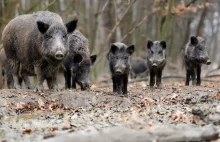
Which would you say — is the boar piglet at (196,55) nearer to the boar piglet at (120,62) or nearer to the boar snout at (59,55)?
the boar piglet at (120,62)

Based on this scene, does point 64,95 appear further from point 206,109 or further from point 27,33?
point 206,109

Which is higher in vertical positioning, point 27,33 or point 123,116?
point 27,33

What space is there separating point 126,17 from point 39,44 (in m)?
18.0

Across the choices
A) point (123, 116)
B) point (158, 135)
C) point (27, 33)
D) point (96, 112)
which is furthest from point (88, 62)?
point (158, 135)

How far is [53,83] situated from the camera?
39.2 feet

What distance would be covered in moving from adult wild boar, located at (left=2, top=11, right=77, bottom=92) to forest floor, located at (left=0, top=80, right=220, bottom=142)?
64 cm

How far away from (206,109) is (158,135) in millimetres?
2125

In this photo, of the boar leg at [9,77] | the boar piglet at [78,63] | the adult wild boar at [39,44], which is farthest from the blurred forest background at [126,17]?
the adult wild boar at [39,44]

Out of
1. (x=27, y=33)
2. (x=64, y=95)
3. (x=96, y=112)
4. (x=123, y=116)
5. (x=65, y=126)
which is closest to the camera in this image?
(x=65, y=126)

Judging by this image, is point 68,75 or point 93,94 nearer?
point 93,94

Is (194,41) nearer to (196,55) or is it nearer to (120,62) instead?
(196,55)

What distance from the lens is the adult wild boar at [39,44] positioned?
35.6ft

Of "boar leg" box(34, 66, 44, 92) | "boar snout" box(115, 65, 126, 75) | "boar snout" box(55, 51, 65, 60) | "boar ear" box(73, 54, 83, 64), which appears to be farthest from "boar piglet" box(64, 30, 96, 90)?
"boar snout" box(55, 51, 65, 60)

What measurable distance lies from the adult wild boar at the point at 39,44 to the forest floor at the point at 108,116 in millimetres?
643
